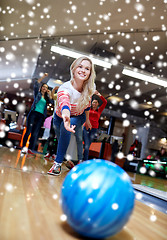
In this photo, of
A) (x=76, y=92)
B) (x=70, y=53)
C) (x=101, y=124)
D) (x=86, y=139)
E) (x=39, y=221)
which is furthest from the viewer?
(x=101, y=124)

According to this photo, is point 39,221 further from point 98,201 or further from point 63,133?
point 63,133

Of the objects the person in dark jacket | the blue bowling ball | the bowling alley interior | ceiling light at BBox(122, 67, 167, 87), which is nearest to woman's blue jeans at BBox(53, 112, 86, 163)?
the bowling alley interior

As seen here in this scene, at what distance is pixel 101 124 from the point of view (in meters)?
12.0

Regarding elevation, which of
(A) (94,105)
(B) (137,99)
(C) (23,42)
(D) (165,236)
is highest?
(C) (23,42)

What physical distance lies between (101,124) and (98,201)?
11.3 meters

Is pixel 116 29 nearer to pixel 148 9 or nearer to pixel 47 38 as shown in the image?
pixel 148 9

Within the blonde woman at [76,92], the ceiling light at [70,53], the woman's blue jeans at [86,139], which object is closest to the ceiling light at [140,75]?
the ceiling light at [70,53]

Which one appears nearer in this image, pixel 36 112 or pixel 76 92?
pixel 76 92

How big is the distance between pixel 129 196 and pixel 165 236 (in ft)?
1.34

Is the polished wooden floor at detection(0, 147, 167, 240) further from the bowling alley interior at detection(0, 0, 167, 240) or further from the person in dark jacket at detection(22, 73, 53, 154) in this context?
the person in dark jacket at detection(22, 73, 53, 154)

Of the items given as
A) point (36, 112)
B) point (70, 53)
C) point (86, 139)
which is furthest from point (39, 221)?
point (70, 53)

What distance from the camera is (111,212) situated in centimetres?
71

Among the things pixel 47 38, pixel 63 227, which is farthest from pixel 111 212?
pixel 47 38

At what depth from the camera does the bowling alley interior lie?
755mm
